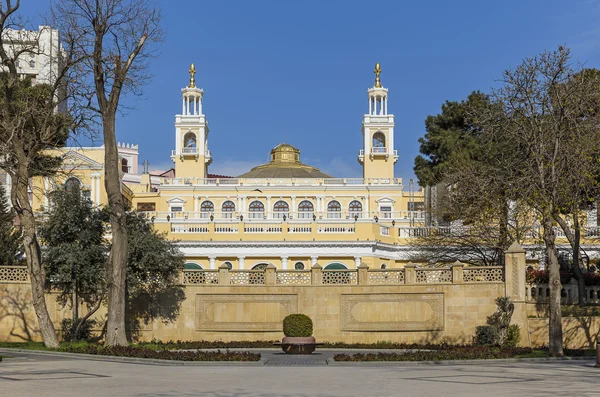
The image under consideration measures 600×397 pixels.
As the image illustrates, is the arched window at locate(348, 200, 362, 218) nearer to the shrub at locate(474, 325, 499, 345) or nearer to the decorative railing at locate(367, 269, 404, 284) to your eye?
the decorative railing at locate(367, 269, 404, 284)

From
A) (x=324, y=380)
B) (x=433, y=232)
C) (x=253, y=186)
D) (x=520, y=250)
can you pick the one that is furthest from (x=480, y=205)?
(x=253, y=186)

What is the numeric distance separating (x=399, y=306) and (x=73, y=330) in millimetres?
11552

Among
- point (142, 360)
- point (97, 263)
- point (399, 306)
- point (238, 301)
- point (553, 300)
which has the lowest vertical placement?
point (142, 360)

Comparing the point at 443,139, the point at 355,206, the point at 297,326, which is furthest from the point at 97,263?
the point at 355,206

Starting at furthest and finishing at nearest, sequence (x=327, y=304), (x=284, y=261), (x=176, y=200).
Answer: (x=176, y=200) < (x=284, y=261) < (x=327, y=304)

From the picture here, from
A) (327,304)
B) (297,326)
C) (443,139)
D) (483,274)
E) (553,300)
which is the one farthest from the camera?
(443,139)

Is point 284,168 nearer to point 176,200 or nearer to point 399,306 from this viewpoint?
point 176,200

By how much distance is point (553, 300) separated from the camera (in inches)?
1090

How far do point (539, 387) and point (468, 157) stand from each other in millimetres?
35683

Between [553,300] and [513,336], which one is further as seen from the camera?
[513,336]

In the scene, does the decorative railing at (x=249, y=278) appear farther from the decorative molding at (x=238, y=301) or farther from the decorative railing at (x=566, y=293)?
the decorative railing at (x=566, y=293)

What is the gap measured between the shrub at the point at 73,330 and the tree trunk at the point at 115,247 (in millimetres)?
4142

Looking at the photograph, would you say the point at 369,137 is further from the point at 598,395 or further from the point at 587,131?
the point at 598,395

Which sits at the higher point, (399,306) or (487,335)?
(399,306)
